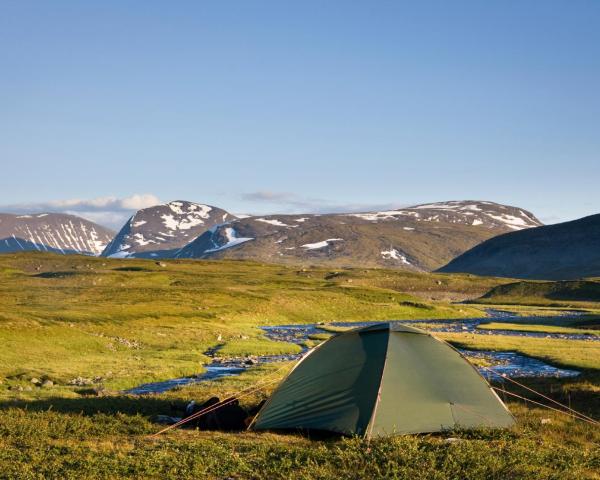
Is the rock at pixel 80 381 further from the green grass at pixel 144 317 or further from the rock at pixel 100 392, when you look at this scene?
the rock at pixel 100 392

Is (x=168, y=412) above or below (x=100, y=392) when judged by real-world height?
above

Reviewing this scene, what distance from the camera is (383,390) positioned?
1909cm

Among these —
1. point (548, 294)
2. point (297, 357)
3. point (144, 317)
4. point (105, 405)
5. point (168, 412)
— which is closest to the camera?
point (168, 412)

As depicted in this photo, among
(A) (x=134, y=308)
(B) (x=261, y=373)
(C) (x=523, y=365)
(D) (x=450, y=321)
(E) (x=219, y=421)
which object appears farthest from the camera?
(D) (x=450, y=321)

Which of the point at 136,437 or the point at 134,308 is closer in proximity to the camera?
the point at 136,437

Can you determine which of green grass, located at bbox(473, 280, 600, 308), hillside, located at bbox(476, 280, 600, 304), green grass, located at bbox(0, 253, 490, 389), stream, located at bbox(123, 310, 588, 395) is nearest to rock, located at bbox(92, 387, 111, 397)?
stream, located at bbox(123, 310, 588, 395)

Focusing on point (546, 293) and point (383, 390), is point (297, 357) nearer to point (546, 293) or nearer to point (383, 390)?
point (383, 390)

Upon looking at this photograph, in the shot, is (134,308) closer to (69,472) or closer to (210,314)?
(210,314)

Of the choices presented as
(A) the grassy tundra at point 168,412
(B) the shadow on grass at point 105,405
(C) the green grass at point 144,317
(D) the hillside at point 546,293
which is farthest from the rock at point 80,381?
(D) the hillside at point 546,293

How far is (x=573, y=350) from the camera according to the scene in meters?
51.8

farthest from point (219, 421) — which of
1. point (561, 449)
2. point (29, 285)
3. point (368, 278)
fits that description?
point (368, 278)

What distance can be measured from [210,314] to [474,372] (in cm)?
5869

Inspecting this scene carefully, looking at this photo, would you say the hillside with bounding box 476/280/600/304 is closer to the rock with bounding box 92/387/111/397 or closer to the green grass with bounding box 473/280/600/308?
the green grass with bounding box 473/280/600/308

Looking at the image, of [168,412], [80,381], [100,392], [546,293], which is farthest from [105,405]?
[546,293]
